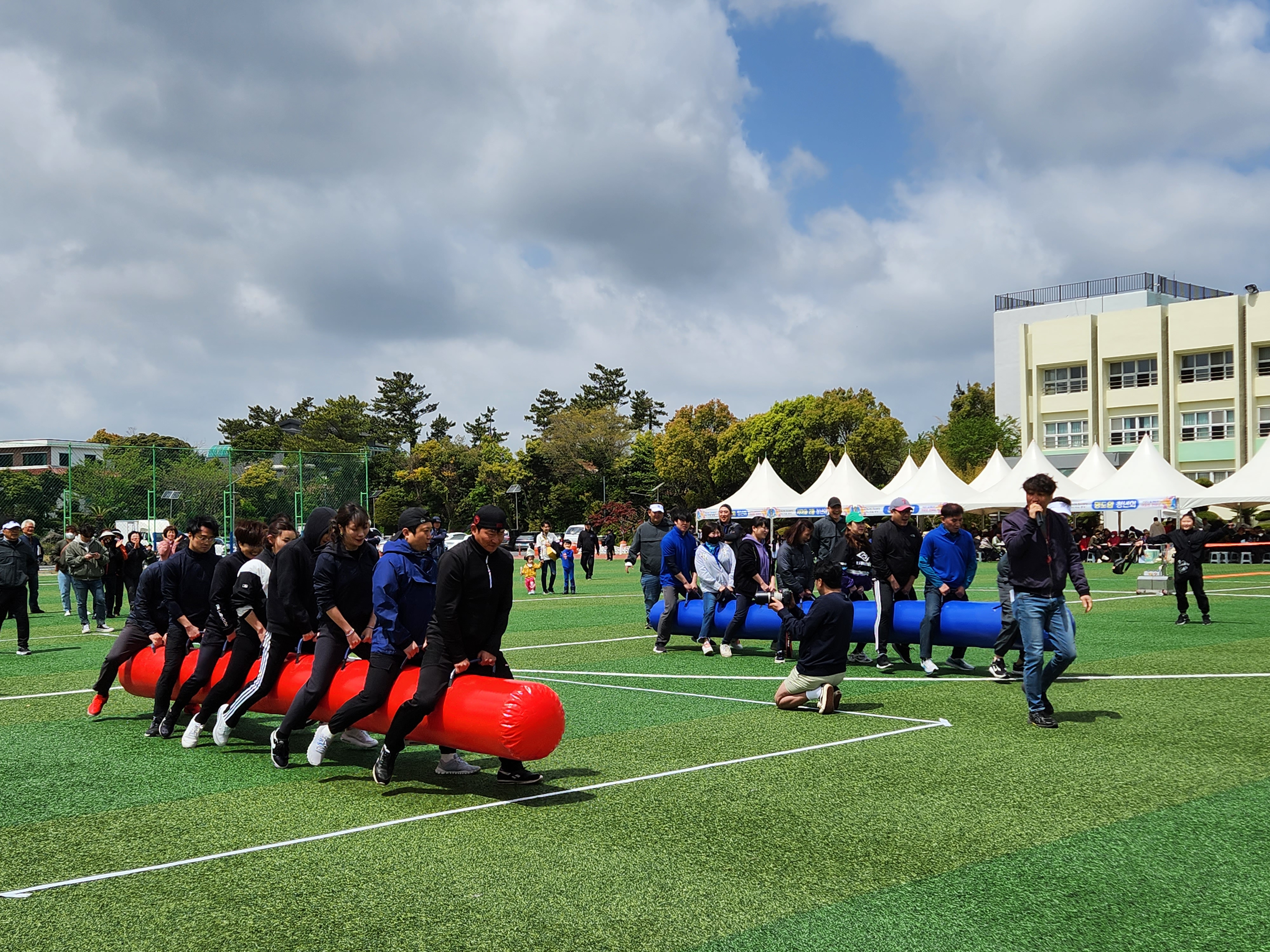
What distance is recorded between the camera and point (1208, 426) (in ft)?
185

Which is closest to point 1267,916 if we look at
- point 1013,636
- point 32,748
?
Answer: point 1013,636

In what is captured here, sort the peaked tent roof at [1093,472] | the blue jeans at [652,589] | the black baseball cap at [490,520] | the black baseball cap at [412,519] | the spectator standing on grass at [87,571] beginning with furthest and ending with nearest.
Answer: the peaked tent roof at [1093,472], the spectator standing on grass at [87,571], the blue jeans at [652,589], the black baseball cap at [412,519], the black baseball cap at [490,520]

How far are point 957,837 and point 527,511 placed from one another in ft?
232

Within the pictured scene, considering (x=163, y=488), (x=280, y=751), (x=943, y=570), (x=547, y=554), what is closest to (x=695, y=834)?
(x=280, y=751)

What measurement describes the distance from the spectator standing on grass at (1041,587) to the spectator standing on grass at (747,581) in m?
4.83

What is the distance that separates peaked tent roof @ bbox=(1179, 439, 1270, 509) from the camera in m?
30.5

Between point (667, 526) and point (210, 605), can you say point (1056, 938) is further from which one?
point (667, 526)

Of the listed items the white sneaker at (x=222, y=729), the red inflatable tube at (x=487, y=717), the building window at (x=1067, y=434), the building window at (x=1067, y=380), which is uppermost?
the building window at (x=1067, y=380)

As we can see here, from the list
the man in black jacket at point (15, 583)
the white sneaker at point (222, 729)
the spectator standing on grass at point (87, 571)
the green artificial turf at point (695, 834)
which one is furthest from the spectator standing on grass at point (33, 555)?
the white sneaker at point (222, 729)

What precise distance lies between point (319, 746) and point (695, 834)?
124 inches

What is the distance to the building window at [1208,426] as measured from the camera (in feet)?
183

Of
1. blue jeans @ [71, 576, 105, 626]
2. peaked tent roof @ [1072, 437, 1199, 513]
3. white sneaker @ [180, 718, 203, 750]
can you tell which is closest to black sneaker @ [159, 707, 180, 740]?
white sneaker @ [180, 718, 203, 750]

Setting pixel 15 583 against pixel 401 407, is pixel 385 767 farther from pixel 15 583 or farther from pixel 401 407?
pixel 401 407

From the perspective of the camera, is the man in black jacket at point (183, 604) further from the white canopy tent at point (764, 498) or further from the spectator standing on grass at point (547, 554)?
the white canopy tent at point (764, 498)
